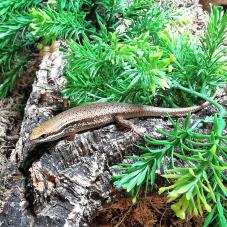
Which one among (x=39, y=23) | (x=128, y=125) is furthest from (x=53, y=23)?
(x=128, y=125)

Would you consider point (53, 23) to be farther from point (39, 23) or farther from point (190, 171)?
point (190, 171)

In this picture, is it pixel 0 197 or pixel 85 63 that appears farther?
pixel 85 63

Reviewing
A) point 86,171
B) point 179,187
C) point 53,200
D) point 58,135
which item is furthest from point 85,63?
point 179,187

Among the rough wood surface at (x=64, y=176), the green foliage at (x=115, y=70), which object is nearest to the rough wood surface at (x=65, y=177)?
the rough wood surface at (x=64, y=176)

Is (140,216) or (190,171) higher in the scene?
(190,171)

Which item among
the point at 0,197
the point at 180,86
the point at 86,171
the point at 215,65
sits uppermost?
the point at 215,65

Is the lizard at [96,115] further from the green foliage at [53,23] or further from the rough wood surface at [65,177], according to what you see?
the green foliage at [53,23]

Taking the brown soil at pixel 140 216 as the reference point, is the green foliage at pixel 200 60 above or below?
above

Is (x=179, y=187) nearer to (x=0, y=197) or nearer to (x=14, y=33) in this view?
(x=0, y=197)
